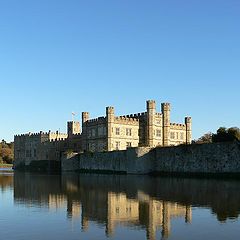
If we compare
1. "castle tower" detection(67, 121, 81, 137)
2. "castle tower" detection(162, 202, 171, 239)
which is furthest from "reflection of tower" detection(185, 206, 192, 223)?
"castle tower" detection(67, 121, 81, 137)

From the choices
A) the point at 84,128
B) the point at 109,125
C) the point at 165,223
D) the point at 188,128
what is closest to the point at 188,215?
the point at 165,223

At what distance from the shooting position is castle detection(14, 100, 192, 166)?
248 ft

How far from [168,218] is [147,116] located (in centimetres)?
6010

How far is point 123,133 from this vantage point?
76625mm

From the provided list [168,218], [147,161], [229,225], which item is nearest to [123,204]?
[168,218]

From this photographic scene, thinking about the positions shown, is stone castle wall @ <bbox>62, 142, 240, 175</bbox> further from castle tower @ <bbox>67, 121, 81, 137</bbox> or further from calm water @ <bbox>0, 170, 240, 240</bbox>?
castle tower @ <bbox>67, 121, 81, 137</bbox>

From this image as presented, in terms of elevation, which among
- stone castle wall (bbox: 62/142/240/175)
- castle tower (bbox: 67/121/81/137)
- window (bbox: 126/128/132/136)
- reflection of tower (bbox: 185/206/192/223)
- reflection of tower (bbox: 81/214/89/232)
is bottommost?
reflection of tower (bbox: 81/214/89/232)

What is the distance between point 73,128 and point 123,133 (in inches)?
782

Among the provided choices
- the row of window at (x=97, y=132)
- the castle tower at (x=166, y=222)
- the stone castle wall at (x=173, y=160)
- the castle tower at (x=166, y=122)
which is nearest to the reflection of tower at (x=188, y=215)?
the castle tower at (x=166, y=222)

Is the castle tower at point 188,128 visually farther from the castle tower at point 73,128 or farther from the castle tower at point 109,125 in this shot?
the castle tower at point 73,128

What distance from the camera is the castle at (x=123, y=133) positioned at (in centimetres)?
7556

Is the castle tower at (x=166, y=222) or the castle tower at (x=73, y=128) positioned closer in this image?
the castle tower at (x=166, y=222)

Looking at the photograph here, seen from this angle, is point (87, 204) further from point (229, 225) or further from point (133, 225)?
point (229, 225)

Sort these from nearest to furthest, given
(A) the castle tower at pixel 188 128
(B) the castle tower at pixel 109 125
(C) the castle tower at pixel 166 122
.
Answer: (B) the castle tower at pixel 109 125, (C) the castle tower at pixel 166 122, (A) the castle tower at pixel 188 128
